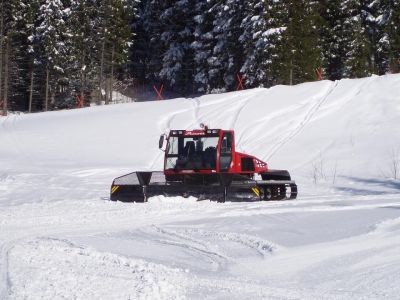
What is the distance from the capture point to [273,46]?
129ft

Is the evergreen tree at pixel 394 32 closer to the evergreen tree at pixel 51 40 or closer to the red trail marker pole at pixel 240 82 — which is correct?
the red trail marker pole at pixel 240 82

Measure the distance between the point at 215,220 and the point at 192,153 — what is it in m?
4.94

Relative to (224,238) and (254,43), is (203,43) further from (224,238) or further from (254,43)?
(224,238)

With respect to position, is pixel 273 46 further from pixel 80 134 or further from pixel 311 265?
pixel 311 265

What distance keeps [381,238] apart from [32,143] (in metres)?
23.7

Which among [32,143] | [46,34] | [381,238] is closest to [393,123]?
[32,143]

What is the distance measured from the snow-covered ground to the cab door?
213 centimetres

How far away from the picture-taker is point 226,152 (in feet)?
55.4

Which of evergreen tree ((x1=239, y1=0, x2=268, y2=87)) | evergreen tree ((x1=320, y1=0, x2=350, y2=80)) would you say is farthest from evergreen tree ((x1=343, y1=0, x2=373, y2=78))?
evergreen tree ((x1=239, y1=0, x2=268, y2=87))

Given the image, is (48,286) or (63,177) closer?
(48,286)

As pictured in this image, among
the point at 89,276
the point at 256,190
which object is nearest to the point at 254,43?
the point at 256,190

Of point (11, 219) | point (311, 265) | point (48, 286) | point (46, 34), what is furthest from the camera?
point (46, 34)

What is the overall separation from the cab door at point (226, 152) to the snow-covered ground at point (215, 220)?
213 centimetres

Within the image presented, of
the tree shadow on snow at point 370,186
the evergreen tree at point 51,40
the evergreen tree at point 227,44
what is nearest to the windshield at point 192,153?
the tree shadow on snow at point 370,186
